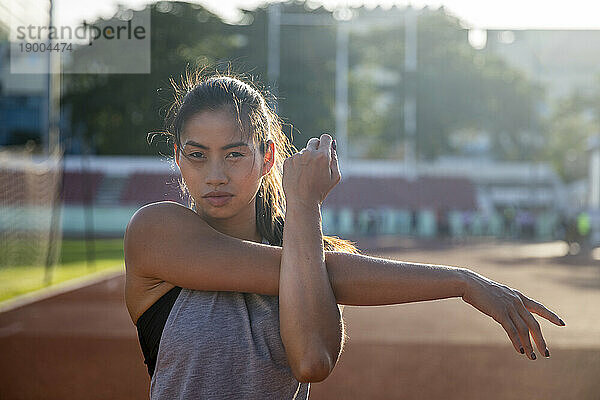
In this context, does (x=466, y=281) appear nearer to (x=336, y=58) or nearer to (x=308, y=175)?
(x=308, y=175)

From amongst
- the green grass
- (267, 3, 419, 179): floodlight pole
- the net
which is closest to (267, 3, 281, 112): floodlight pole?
(267, 3, 419, 179): floodlight pole

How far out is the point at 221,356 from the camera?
1.31 metres

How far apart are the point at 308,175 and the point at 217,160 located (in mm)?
162

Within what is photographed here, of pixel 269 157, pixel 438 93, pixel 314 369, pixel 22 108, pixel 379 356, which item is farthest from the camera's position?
pixel 438 93

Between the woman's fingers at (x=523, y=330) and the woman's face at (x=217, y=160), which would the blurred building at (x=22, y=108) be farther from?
the woman's fingers at (x=523, y=330)

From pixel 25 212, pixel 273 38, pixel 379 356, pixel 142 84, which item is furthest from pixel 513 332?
pixel 273 38

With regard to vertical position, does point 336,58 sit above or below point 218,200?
above

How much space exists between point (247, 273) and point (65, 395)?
168 inches

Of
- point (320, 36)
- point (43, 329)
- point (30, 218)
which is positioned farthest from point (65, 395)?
point (320, 36)

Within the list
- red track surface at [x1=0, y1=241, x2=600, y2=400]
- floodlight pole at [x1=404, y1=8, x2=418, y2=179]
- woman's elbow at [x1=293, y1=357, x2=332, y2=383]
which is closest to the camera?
woman's elbow at [x1=293, y1=357, x2=332, y2=383]

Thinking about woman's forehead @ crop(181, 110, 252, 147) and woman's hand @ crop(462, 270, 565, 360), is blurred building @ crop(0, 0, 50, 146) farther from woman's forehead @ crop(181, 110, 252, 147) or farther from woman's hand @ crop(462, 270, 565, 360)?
woman's hand @ crop(462, 270, 565, 360)

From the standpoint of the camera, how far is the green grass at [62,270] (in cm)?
1116

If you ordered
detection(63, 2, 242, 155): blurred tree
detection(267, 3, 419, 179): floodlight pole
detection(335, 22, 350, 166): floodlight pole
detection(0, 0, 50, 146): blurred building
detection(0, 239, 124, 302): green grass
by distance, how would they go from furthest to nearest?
detection(0, 0, 50, 146): blurred building, detection(267, 3, 419, 179): floodlight pole, detection(335, 22, 350, 166): floodlight pole, detection(63, 2, 242, 155): blurred tree, detection(0, 239, 124, 302): green grass

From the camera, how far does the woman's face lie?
1.40 m
